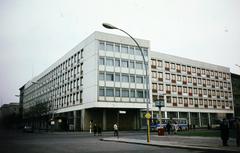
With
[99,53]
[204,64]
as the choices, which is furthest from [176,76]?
[99,53]

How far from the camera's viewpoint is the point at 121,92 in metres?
49.0

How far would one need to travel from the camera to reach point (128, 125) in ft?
174

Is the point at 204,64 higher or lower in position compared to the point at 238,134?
higher

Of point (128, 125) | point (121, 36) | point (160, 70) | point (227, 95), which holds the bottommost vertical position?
Result: point (128, 125)

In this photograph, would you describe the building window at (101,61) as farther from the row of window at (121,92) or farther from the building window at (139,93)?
the building window at (139,93)

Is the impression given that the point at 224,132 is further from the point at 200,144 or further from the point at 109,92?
the point at 109,92

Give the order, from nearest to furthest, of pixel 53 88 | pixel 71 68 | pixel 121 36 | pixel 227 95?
pixel 121 36
pixel 71 68
pixel 53 88
pixel 227 95

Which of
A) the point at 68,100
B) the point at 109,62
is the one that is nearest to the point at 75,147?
the point at 109,62

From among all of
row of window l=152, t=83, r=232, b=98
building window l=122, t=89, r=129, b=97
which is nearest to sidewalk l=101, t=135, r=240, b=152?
building window l=122, t=89, r=129, b=97

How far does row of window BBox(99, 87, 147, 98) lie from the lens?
47375 millimetres

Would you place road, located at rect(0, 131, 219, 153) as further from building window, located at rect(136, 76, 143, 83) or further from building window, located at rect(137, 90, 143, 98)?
building window, located at rect(136, 76, 143, 83)

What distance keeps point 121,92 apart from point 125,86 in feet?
4.88

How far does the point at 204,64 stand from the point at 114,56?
1251 inches

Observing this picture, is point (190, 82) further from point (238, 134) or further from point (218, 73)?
point (238, 134)
